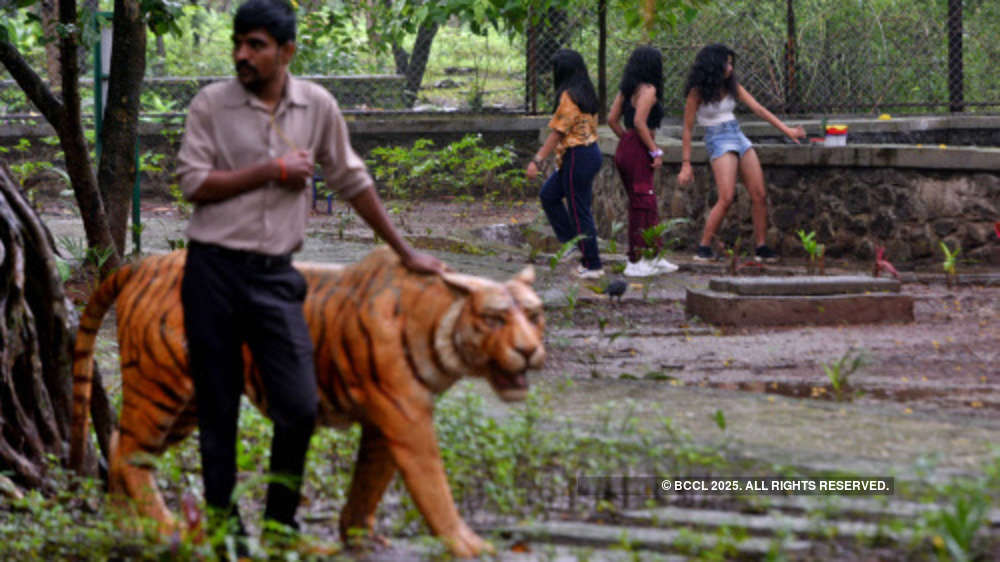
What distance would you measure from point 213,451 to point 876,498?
7.34 ft

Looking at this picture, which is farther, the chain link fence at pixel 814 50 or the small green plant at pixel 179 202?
the chain link fence at pixel 814 50

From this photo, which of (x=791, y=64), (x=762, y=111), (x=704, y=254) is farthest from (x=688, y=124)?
(x=791, y=64)

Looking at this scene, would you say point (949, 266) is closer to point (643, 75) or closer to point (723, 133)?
point (723, 133)

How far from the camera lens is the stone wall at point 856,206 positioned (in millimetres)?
12359

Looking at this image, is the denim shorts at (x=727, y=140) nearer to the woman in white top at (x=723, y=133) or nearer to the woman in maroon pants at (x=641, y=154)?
the woman in white top at (x=723, y=133)

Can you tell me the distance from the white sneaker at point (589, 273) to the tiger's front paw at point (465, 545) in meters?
7.67

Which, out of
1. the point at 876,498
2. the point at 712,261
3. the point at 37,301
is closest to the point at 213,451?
the point at 37,301

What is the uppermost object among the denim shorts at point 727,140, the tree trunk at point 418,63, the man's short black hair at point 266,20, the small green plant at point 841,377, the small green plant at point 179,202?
the man's short black hair at point 266,20

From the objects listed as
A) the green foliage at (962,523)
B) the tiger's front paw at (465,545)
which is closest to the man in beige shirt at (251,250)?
the tiger's front paw at (465,545)

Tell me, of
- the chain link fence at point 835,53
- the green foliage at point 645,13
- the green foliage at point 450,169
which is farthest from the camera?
the green foliage at point 450,169

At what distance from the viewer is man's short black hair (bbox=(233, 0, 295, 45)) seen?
14.8ft

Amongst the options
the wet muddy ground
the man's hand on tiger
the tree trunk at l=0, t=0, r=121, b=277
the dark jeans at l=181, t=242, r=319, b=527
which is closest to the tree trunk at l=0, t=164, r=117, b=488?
the dark jeans at l=181, t=242, r=319, b=527

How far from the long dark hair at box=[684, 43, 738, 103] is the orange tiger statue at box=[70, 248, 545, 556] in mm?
8264

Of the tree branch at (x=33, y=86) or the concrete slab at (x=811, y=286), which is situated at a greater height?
the tree branch at (x=33, y=86)
